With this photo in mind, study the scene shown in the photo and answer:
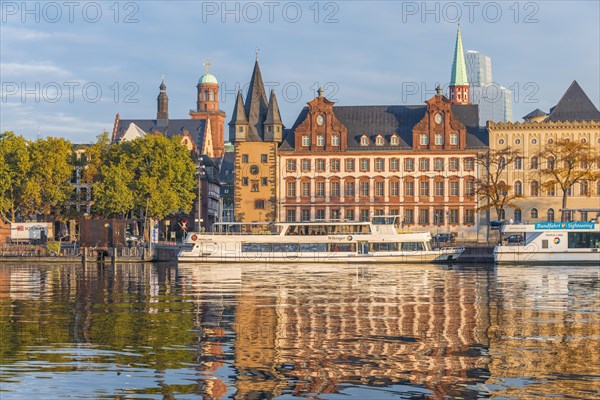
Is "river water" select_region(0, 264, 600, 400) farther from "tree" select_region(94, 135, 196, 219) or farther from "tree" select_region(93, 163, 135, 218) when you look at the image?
"tree" select_region(94, 135, 196, 219)

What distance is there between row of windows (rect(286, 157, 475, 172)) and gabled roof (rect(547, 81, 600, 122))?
13695mm

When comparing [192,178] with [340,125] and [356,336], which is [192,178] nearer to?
[340,125]

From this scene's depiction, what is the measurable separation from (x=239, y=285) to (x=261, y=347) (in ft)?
106

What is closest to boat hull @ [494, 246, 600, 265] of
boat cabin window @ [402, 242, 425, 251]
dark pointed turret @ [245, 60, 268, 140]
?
boat cabin window @ [402, 242, 425, 251]

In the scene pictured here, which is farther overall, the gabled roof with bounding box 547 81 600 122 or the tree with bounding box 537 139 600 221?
the gabled roof with bounding box 547 81 600 122

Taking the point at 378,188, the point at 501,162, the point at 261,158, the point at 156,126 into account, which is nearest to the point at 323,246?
the point at 378,188

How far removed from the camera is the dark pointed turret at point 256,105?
133 meters

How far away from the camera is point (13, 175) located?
126m

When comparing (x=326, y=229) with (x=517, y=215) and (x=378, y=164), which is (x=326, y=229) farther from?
(x=517, y=215)

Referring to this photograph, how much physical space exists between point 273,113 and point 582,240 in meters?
46.8

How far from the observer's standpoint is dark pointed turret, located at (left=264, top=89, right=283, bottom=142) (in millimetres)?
132000

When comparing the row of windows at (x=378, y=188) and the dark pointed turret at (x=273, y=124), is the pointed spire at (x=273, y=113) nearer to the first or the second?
the dark pointed turret at (x=273, y=124)

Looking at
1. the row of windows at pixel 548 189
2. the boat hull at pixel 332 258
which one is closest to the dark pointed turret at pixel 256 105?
the row of windows at pixel 548 189

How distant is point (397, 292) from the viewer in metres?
57.3
